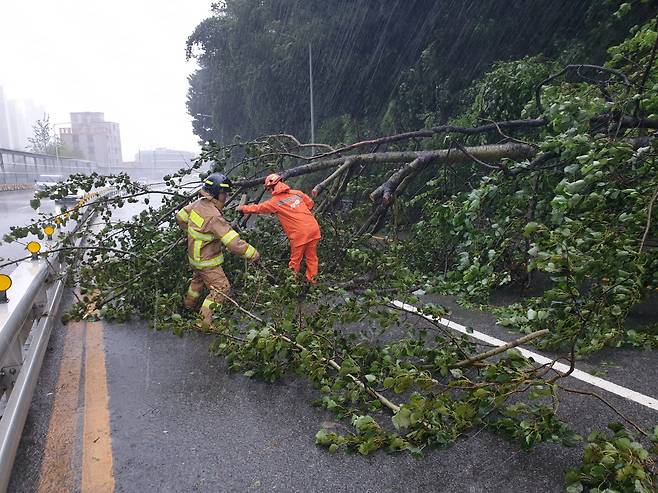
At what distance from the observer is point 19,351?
3.07m

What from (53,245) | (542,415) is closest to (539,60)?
(542,415)

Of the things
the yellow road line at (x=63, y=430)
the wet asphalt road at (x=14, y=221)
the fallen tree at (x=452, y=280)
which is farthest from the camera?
the wet asphalt road at (x=14, y=221)

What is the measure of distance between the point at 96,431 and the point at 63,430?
0.71 feet

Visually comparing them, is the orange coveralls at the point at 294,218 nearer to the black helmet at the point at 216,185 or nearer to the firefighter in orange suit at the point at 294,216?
the firefighter in orange suit at the point at 294,216

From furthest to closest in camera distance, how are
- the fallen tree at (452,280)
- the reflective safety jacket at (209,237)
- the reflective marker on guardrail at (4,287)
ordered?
1. the reflective safety jacket at (209,237)
2. the reflective marker on guardrail at (4,287)
3. the fallen tree at (452,280)

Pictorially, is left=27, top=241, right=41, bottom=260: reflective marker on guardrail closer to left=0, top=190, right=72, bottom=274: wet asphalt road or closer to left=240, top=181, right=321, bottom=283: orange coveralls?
left=240, top=181, right=321, bottom=283: orange coveralls

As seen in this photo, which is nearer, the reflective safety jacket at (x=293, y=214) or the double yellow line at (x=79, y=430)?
the double yellow line at (x=79, y=430)

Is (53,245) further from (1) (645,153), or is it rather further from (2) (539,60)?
(2) (539,60)

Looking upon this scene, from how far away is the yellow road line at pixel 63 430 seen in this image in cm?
255

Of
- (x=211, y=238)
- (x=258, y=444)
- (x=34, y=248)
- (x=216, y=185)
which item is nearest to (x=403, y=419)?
(x=258, y=444)

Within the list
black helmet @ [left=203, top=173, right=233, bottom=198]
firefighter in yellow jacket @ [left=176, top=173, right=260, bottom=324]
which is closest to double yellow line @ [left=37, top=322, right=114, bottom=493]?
firefighter in yellow jacket @ [left=176, top=173, right=260, bottom=324]

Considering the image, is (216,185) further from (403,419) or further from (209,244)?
(403,419)

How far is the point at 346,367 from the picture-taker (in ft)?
9.57

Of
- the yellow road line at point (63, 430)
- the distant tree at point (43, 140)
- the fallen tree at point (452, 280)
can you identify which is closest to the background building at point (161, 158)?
the distant tree at point (43, 140)
